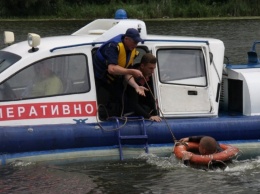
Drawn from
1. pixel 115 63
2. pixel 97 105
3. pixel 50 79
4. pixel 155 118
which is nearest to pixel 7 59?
pixel 50 79

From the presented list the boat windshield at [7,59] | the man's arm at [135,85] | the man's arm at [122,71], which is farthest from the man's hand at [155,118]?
the boat windshield at [7,59]

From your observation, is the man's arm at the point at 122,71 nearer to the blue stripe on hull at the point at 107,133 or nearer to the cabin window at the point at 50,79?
the cabin window at the point at 50,79

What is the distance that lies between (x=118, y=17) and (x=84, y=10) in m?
39.3

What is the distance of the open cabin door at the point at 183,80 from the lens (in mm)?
9289

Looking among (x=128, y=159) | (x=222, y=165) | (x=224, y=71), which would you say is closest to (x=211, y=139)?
(x=222, y=165)

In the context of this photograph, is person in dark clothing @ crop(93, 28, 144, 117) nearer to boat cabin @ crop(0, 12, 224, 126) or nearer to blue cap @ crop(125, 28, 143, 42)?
blue cap @ crop(125, 28, 143, 42)

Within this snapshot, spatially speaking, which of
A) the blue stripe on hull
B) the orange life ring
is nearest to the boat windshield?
the blue stripe on hull

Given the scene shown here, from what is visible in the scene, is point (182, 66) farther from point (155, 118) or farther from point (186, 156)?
point (186, 156)

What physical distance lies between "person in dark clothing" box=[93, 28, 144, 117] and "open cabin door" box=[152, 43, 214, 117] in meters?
0.52

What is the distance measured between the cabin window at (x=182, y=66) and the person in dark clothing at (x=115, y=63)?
0.50 m

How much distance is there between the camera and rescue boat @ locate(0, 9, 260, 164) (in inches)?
340

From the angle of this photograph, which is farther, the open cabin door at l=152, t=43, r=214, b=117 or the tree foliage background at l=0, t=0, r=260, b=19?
the tree foliage background at l=0, t=0, r=260, b=19

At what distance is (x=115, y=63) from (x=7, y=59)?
1.50m

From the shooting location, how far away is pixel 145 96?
934 centimetres
